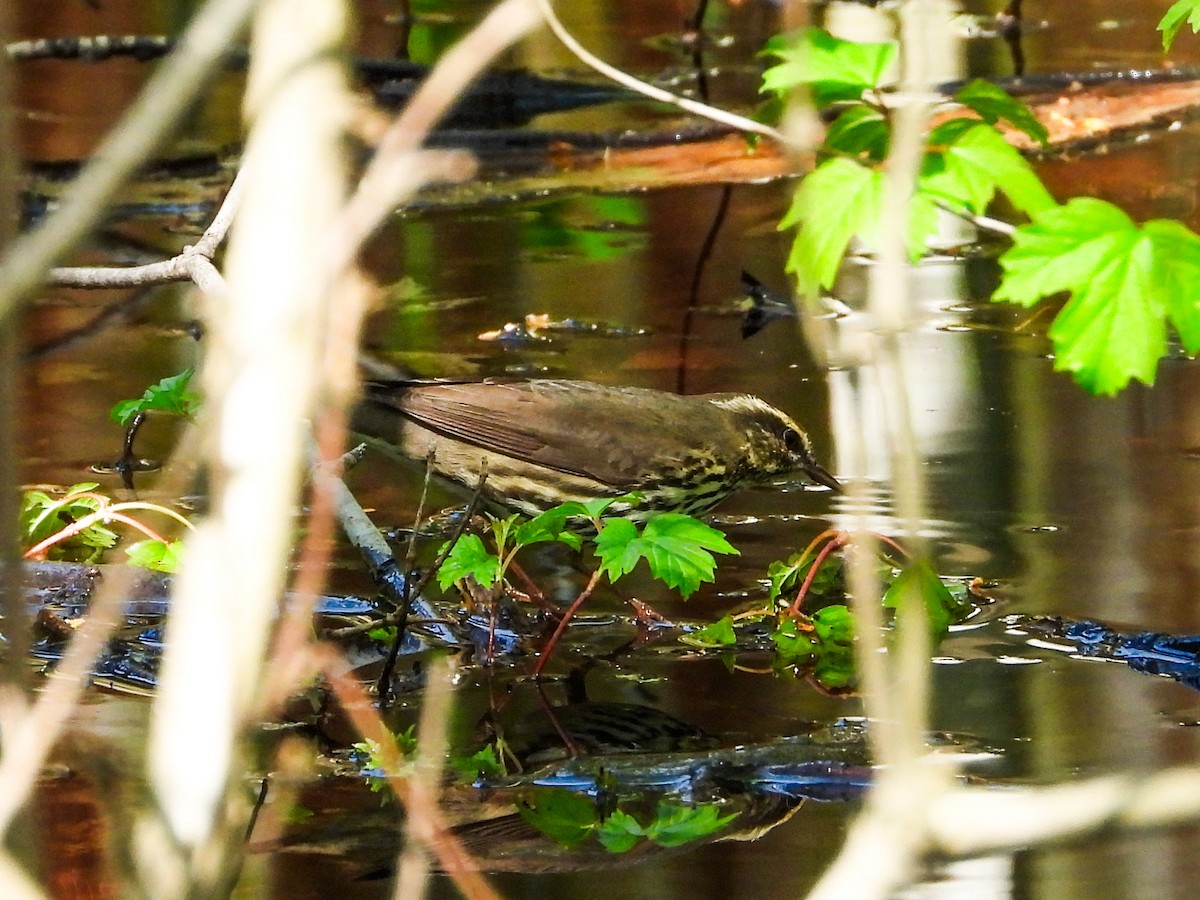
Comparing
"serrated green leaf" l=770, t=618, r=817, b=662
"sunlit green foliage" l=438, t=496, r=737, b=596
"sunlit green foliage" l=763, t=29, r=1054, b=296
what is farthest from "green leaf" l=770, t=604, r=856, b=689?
"sunlit green foliage" l=763, t=29, r=1054, b=296

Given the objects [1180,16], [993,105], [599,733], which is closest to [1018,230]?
[993,105]

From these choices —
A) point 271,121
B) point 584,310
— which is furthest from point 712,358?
point 271,121

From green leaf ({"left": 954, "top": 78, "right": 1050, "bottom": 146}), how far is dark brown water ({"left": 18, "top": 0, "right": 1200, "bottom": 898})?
1.07m

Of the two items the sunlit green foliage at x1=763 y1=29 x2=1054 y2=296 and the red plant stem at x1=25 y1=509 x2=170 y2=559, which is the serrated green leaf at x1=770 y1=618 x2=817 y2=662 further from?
the sunlit green foliage at x1=763 y1=29 x2=1054 y2=296

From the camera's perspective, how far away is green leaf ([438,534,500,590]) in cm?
362

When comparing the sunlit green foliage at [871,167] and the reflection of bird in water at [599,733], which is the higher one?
the sunlit green foliage at [871,167]

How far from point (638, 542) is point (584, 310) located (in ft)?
9.91

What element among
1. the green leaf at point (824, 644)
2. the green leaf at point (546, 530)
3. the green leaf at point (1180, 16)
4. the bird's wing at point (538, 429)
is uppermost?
the green leaf at point (1180, 16)

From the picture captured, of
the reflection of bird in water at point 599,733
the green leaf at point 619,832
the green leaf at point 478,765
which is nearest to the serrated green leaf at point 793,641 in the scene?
the reflection of bird in water at point 599,733

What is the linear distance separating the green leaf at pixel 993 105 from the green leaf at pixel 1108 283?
15cm

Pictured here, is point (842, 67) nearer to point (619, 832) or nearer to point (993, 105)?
point (993, 105)

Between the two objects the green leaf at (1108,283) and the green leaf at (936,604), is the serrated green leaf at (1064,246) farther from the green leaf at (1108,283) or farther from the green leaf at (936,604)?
the green leaf at (936,604)

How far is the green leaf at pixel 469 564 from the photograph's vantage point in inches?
143

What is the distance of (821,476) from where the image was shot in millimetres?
4957
